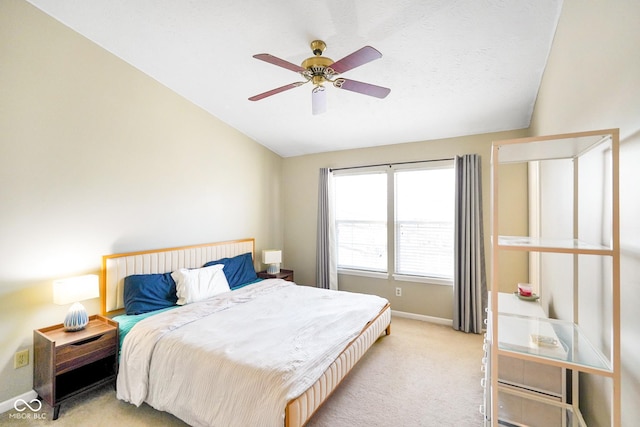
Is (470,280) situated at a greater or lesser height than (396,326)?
greater

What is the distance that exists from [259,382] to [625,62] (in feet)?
7.35

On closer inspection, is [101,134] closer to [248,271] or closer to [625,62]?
[248,271]

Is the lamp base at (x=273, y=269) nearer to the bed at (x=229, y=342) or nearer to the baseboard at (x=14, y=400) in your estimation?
the bed at (x=229, y=342)

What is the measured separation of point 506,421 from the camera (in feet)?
5.32

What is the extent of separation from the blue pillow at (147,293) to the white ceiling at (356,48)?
7.31ft

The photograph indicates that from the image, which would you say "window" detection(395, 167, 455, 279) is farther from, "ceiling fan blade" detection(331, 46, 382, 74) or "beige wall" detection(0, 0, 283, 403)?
"beige wall" detection(0, 0, 283, 403)

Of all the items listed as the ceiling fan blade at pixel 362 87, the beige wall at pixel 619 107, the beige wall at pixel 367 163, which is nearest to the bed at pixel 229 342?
the beige wall at pixel 367 163

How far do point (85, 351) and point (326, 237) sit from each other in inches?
127

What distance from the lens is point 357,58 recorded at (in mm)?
1824

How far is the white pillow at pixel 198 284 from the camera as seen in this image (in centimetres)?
310

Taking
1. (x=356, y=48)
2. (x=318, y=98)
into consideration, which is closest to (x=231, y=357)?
(x=318, y=98)

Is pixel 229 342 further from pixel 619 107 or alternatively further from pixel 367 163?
pixel 367 163

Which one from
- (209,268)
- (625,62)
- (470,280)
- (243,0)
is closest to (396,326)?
(470,280)

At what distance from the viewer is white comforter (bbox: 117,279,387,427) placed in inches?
68.9
